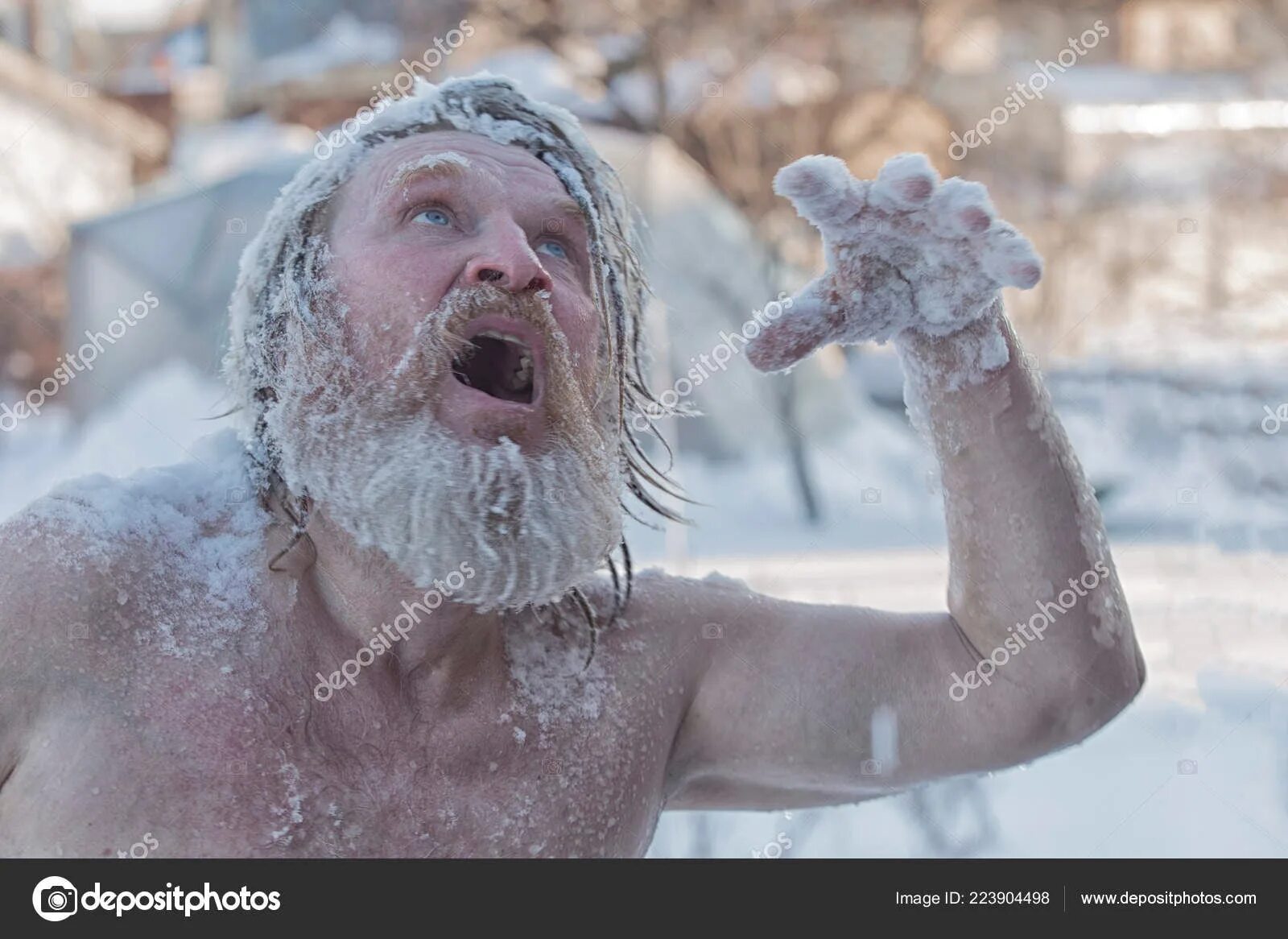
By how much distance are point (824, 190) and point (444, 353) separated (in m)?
0.52

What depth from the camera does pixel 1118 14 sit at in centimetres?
1123

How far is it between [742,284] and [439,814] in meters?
7.19

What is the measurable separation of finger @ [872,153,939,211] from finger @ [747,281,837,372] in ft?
0.49

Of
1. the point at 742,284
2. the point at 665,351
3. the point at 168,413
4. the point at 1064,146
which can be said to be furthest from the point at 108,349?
the point at 1064,146

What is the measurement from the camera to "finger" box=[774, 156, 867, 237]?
4.85ft

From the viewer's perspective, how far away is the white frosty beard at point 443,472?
4.90ft

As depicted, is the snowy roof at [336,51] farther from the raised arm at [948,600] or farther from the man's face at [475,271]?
the raised arm at [948,600]

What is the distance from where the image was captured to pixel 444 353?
1.52 m
